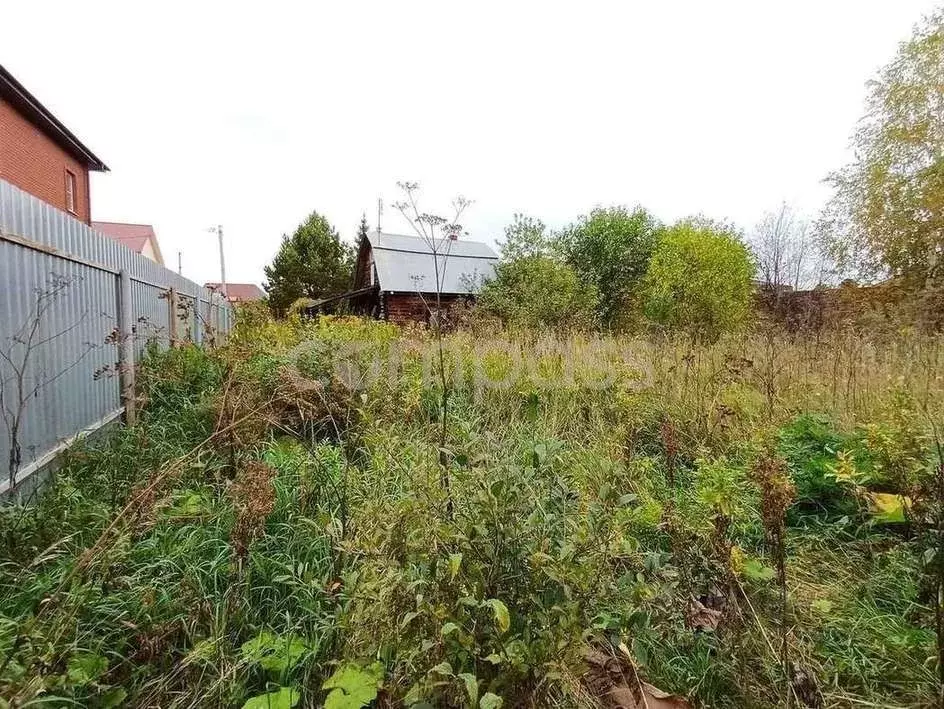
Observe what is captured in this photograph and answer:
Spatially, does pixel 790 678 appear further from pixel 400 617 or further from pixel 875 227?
pixel 875 227

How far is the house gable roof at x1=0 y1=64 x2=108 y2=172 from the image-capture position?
11.8 metres

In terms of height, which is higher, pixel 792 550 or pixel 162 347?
pixel 162 347

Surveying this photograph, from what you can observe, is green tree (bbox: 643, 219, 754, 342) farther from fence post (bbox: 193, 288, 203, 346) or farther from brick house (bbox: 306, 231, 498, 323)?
fence post (bbox: 193, 288, 203, 346)

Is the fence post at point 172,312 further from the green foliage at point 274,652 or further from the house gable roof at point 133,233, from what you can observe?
the house gable roof at point 133,233

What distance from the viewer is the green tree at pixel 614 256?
733 inches

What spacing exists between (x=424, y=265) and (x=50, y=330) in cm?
1885

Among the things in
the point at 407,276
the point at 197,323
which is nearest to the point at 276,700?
the point at 197,323

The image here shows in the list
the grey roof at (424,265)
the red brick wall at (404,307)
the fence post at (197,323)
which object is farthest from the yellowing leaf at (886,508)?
the red brick wall at (404,307)

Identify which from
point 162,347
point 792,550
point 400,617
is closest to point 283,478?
point 400,617

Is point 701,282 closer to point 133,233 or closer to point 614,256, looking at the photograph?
point 614,256

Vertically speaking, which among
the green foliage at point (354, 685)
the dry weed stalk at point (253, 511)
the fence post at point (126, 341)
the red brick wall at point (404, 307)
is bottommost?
the green foliage at point (354, 685)

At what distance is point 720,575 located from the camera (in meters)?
2.00

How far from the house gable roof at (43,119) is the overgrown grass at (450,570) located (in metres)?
14.2

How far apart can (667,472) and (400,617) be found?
2.42 meters
